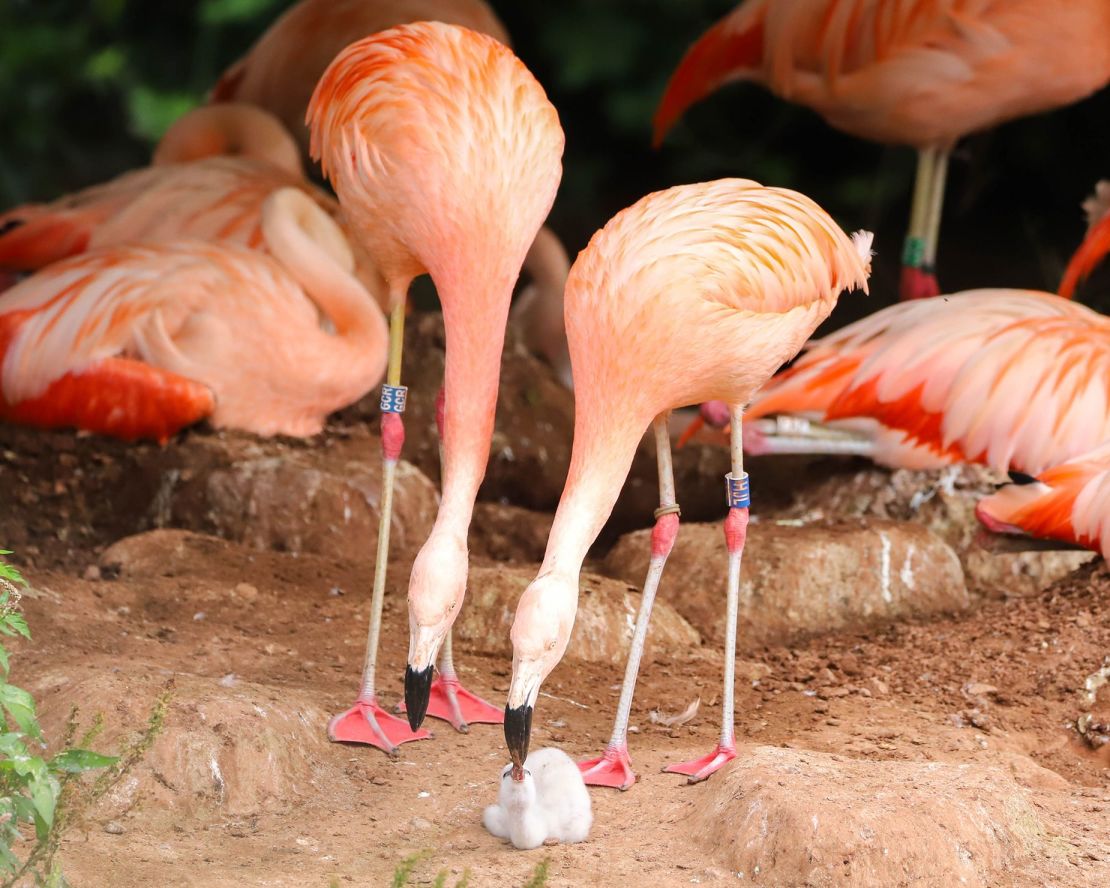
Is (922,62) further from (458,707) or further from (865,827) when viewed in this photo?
(865,827)

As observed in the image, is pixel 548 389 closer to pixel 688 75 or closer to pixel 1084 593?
pixel 688 75

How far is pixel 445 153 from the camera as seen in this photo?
3.31m

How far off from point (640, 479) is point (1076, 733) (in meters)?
2.40

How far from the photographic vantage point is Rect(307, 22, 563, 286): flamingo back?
332 centimetres

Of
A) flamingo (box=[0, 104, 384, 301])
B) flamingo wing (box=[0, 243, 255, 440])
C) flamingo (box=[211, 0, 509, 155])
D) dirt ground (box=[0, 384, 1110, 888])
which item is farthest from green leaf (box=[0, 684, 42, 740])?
flamingo (box=[211, 0, 509, 155])

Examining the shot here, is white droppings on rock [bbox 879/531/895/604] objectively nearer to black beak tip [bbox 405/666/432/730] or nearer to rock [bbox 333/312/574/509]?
rock [bbox 333/312/574/509]

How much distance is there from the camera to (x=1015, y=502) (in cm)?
427

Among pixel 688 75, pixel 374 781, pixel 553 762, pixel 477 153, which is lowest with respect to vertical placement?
pixel 374 781

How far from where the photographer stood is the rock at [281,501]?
474 centimetres

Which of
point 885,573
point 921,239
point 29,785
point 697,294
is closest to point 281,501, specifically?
point 885,573

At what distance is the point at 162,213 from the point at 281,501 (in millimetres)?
1524

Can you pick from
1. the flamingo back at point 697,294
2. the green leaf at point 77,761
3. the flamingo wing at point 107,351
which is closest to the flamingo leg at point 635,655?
the flamingo back at point 697,294

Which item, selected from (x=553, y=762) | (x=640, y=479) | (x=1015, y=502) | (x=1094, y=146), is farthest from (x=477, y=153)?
(x=1094, y=146)

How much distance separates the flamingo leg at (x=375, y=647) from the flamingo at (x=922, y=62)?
95.8 inches
